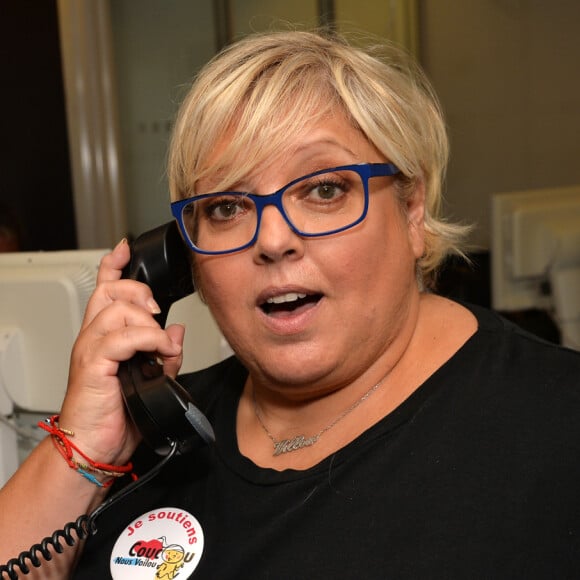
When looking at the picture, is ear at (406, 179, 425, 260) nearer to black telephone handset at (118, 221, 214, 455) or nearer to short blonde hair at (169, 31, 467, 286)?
short blonde hair at (169, 31, 467, 286)

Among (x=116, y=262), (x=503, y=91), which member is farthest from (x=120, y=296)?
(x=503, y=91)

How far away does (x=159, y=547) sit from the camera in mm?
1049

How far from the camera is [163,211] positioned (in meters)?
4.16

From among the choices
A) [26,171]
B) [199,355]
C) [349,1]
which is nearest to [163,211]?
[26,171]

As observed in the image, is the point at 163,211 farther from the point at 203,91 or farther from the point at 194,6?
the point at 203,91

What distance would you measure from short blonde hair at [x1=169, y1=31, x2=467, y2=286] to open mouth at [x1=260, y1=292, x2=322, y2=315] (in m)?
0.16

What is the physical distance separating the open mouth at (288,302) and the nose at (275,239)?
5cm

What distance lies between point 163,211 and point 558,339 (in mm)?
2382

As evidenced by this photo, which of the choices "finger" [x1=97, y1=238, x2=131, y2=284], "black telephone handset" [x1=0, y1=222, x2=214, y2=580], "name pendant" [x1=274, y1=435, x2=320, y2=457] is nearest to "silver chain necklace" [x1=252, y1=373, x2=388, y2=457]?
"name pendant" [x1=274, y1=435, x2=320, y2=457]

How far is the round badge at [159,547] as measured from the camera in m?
1.02

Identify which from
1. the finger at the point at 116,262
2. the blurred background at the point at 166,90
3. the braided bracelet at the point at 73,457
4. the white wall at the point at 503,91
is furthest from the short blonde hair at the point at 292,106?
the white wall at the point at 503,91

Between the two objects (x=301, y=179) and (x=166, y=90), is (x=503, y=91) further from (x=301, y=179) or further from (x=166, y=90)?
(x=301, y=179)

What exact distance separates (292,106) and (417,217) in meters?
0.25

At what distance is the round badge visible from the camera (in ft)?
3.34
